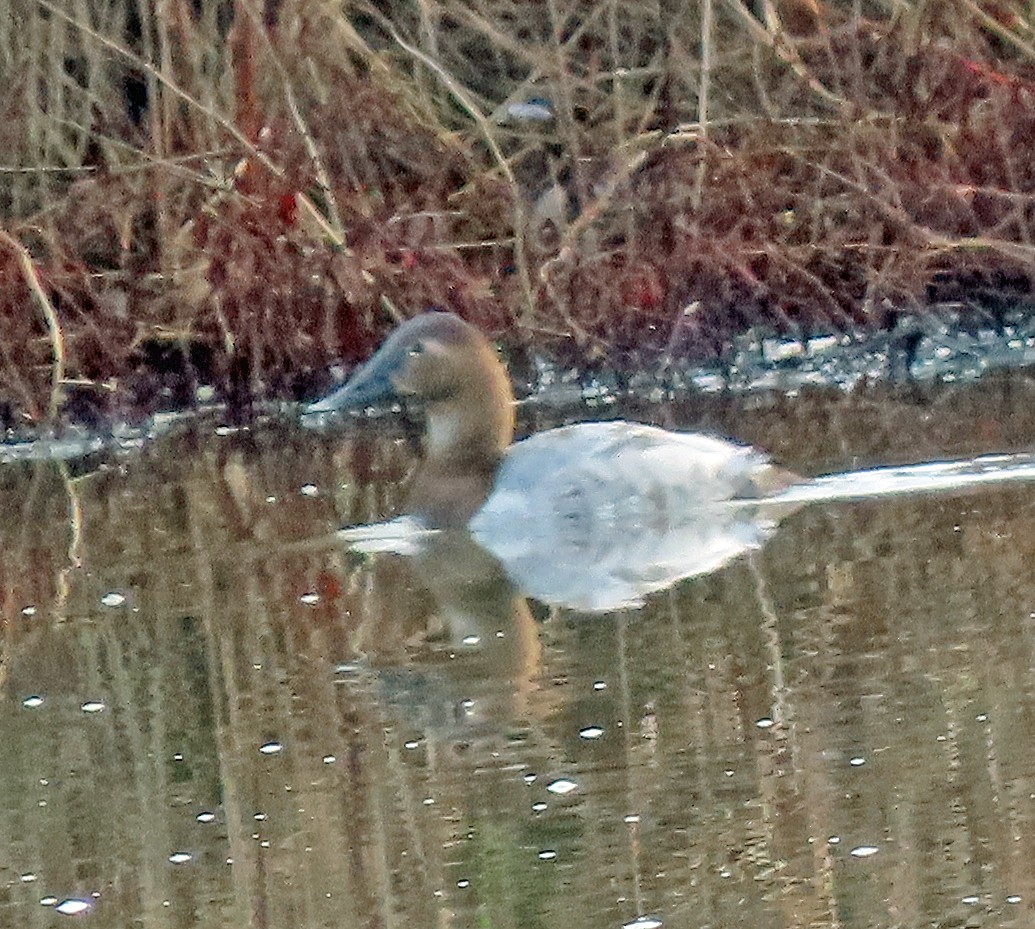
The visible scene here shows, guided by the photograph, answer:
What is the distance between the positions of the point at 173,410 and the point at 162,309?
47cm

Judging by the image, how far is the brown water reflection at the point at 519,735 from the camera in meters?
3.73

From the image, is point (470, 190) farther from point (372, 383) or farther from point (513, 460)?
point (513, 460)

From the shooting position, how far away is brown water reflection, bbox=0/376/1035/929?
373 centimetres

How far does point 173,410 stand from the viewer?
11266 millimetres

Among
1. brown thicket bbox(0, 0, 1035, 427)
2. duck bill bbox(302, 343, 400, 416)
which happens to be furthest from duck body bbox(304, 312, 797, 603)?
brown thicket bbox(0, 0, 1035, 427)

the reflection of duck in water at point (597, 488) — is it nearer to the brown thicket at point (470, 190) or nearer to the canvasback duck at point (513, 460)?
the canvasback duck at point (513, 460)

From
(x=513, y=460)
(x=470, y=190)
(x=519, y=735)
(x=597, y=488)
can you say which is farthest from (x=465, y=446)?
(x=470, y=190)

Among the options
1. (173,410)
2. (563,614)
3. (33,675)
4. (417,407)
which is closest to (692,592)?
(563,614)

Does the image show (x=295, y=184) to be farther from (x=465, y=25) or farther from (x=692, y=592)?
(x=692, y=592)

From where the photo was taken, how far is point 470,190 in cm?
1164

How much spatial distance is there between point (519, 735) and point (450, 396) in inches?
125

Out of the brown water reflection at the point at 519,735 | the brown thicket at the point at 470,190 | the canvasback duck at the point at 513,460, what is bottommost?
the brown water reflection at the point at 519,735

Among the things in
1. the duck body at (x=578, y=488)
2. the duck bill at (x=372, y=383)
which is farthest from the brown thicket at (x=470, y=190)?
the duck body at (x=578, y=488)

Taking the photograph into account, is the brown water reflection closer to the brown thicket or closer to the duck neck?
the duck neck
